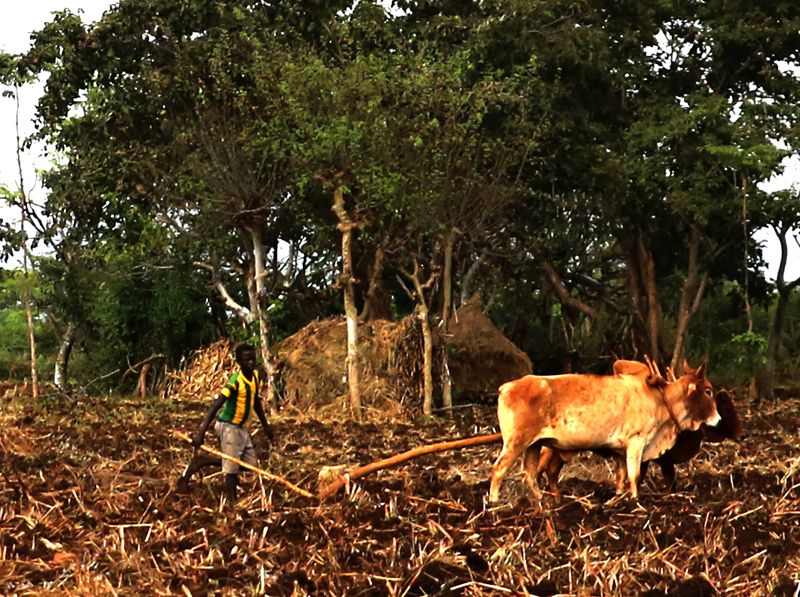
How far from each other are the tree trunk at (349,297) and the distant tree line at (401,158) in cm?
3

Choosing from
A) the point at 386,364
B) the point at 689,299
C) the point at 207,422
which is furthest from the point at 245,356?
the point at 689,299

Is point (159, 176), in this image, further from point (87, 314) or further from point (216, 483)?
point (216, 483)

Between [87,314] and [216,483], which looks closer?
[216,483]

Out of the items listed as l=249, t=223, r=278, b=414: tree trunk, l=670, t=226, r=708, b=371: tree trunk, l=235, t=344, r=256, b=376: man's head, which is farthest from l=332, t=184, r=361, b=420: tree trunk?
l=235, t=344, r=256, b=376: man's head

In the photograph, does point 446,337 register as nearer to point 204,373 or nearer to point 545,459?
point 204,373

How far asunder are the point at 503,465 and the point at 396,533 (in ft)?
5.08

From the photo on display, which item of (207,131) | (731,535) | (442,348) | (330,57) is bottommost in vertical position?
(731,535)

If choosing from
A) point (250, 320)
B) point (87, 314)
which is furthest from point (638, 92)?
point (87, 314)

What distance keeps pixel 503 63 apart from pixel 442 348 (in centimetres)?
506

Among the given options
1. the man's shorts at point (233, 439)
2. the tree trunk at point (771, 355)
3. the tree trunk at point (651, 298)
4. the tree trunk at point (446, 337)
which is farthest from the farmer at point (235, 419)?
the tree trunk at point (771, 355)

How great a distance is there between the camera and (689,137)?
22672 millimetres

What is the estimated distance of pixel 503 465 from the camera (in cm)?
970

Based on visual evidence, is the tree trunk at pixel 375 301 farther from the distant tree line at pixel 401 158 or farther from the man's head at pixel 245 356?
the man's head at pixel 245 356

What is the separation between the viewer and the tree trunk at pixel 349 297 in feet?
62.7
